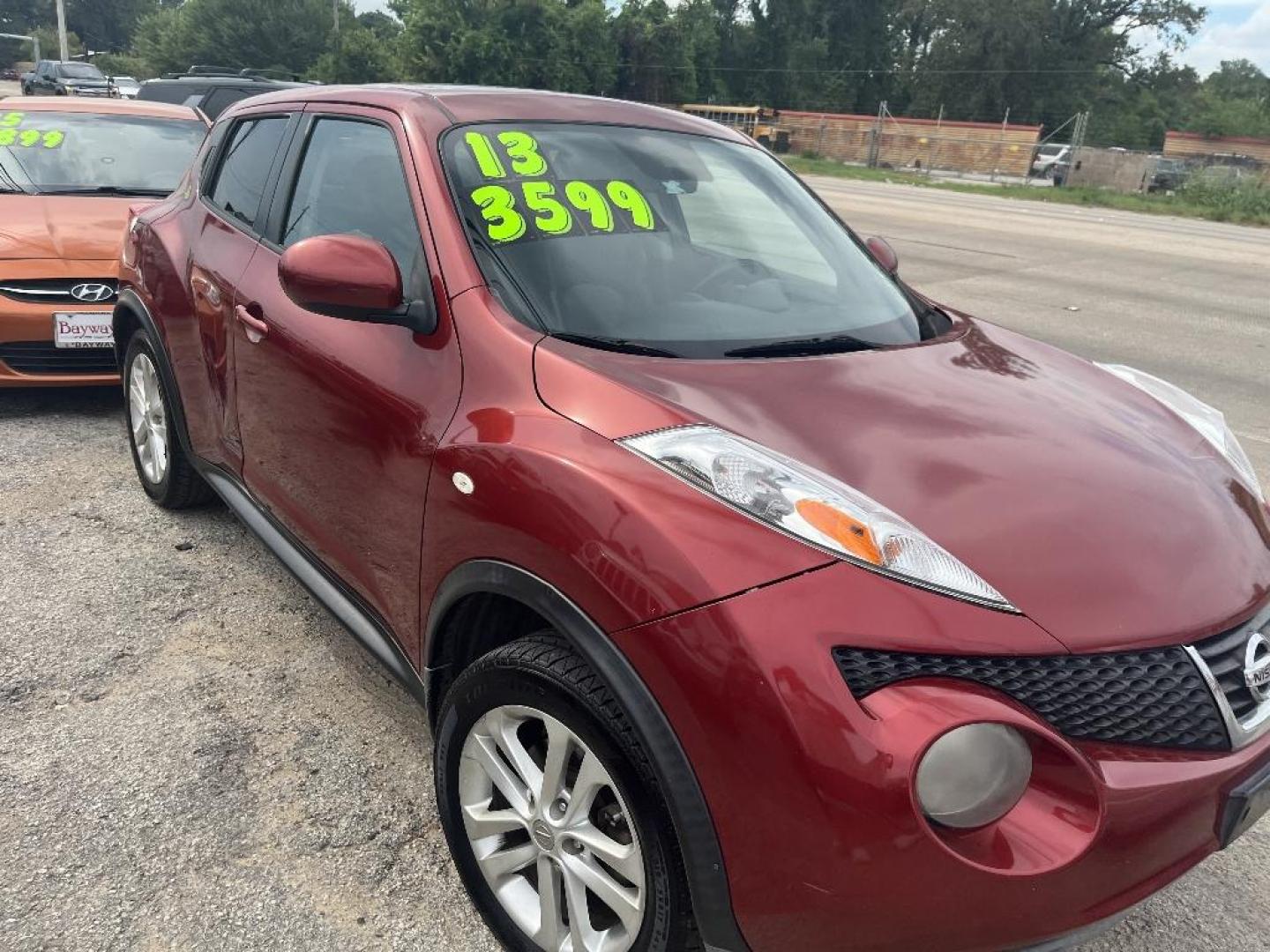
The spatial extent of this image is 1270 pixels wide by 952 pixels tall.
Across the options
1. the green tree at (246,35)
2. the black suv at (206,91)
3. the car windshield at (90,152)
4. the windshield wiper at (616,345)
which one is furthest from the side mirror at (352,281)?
the green tree at (246,35)

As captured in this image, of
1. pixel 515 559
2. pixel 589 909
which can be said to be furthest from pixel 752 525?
pixel 589 909

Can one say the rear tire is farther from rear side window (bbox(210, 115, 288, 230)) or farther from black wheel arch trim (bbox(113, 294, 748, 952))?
black wheel arch trim (bbox(113, 294, 748, 952))

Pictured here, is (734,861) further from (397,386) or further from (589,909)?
(397,386)

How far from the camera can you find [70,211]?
5473 mm

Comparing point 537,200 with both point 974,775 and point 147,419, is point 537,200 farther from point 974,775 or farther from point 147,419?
point 147,419

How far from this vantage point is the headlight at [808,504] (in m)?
1.63

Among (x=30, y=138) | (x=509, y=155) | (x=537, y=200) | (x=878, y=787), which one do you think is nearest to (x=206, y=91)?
(x=30, y=138)

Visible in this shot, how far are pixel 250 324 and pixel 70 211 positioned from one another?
11.0 ft

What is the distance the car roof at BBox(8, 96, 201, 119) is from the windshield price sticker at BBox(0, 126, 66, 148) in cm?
29

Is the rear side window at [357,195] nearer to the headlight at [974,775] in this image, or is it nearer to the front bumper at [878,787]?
the front bumper at [878,787]

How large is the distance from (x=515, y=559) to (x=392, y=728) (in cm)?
122

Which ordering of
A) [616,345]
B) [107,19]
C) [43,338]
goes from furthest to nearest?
1. [107,19]
2. [43,338]
3. [616,345]

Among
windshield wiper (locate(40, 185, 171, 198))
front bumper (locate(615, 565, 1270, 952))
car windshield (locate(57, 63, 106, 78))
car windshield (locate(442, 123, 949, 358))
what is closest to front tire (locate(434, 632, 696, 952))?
front bumper (locate(615, 565, 1270, 952))

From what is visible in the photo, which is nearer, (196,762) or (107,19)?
(196,762)
